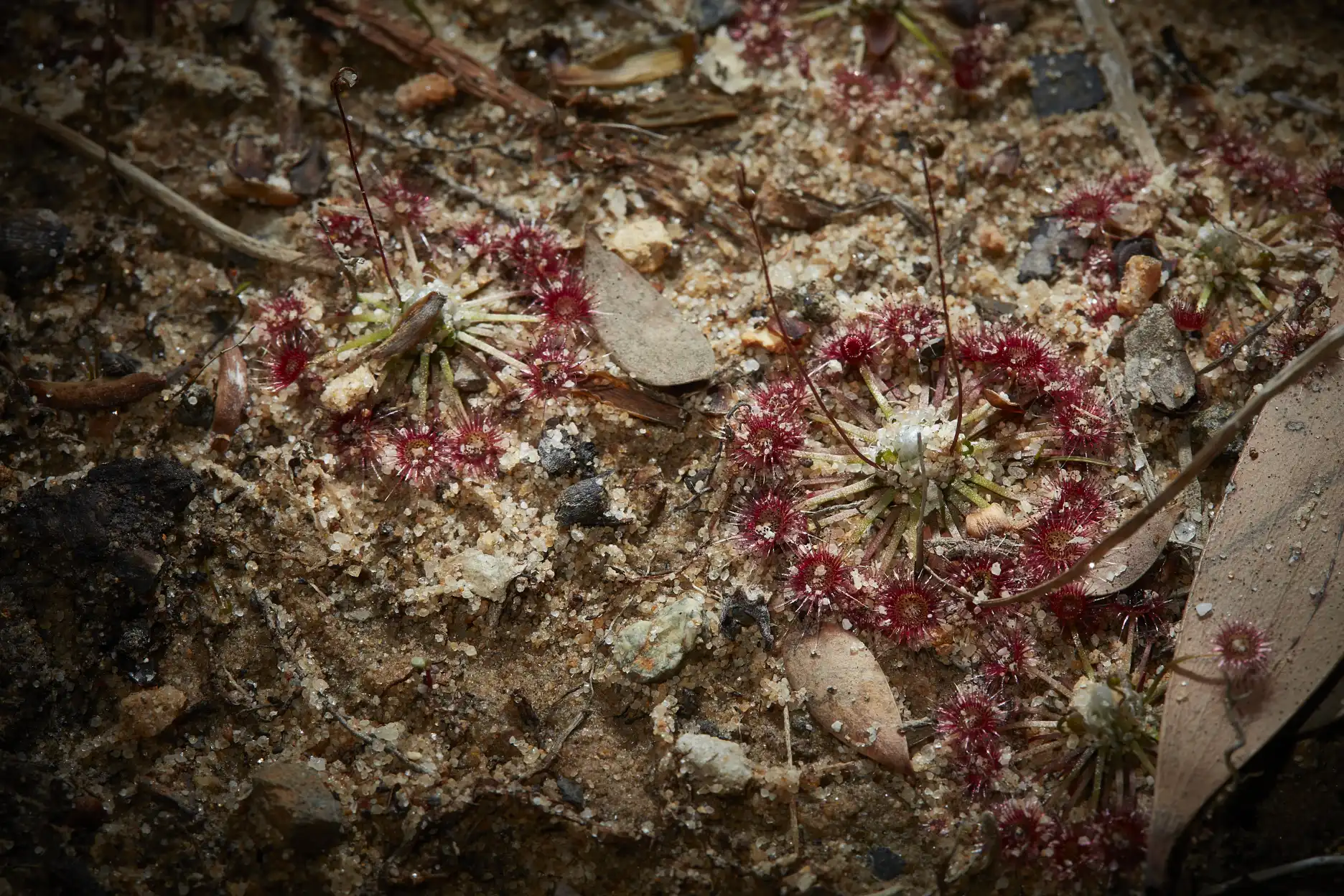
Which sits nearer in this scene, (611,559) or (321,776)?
(321,776)

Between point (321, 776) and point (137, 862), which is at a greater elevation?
point (321, 776)

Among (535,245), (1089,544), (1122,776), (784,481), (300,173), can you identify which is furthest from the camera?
(300,173)

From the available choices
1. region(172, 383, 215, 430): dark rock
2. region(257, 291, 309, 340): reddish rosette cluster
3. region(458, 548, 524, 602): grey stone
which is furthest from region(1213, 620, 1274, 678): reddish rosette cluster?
region(172, 383, 215, 430): dark rock

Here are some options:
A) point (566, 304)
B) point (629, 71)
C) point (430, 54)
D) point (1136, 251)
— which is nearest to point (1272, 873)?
point (1136, 251)

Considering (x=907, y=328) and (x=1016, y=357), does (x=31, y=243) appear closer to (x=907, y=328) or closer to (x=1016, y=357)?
(x=907, y=328)

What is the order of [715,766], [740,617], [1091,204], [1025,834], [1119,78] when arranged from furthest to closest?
1. [1119,78]
2. [1091,204]
3. [740,617]
4. [715,766]
5. [1025,834]

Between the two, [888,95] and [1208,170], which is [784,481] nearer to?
[888,95]

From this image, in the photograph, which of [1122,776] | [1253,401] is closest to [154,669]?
[1122,776]
